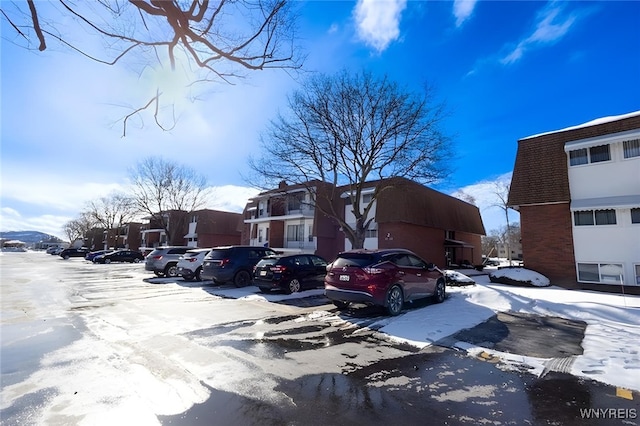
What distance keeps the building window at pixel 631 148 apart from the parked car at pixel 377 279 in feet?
38.3

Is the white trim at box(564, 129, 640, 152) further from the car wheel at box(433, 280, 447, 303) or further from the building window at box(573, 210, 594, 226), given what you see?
the car wheel at box(433, 280, 447, 303)

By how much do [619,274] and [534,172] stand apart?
5.68 meters

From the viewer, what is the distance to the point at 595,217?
14148mm

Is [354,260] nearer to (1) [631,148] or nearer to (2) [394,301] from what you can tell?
(2) [394,301]

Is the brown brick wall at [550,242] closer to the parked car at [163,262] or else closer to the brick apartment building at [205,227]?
the parked car at [163,262]

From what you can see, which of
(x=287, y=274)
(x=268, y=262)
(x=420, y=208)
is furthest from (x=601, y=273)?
(x=268, y=262)

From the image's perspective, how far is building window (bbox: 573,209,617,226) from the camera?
13.7 metres

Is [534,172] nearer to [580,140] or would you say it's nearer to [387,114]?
[580,140]

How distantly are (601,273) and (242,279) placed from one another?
15749 mm

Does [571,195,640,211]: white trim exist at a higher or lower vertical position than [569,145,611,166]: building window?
lower

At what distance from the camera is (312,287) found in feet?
41.7

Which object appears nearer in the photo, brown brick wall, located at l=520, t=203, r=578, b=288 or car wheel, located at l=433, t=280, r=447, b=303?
car wheel, located at l=433, t=280, r=447, b=303

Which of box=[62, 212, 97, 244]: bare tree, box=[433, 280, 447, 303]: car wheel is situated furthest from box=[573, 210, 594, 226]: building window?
box=[62, 212, 97, 244]: bare tree

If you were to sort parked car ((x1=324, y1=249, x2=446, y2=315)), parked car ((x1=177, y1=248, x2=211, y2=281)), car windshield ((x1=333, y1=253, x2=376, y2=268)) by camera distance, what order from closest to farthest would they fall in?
parked car ((x1=324, y1=249, x2=446, y2=315))
car windshield ((x1=333, y1=253, x2=376, y2=268))
parked car ((x1=177, y1=248, x2=211, y2=281))
